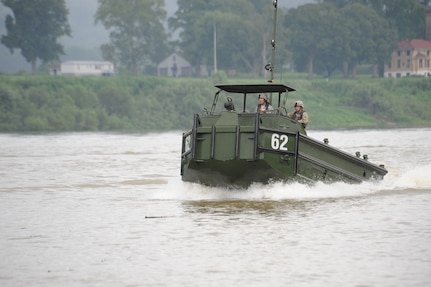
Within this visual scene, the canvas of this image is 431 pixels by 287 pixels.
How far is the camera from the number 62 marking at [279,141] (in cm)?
2552

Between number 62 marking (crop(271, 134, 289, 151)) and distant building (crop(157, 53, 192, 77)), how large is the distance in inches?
5616

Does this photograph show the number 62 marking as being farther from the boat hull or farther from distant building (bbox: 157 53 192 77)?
distant building (bbox: 157 53 192 77)

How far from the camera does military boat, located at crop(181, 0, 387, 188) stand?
25328 mm

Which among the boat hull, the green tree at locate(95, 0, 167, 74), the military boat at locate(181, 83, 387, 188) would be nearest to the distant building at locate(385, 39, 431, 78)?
the green tree at locate(95, 0, 167, 74)

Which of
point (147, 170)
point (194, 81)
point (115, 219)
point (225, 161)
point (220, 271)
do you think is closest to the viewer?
point (220, 271)

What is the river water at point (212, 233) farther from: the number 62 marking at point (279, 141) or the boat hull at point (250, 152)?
the number 62 marking at point (279, 141)

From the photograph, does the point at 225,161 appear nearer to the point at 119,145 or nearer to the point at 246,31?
the point at 119,145

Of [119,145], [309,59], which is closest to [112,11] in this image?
[309,59]

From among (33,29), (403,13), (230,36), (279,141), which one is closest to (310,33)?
(230,36)

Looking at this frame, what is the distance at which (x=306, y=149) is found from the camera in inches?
1033

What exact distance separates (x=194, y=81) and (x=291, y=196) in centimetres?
9067

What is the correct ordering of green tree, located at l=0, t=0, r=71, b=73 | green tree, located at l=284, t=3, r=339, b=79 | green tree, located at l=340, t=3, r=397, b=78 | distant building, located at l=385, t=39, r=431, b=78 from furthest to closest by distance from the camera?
distant building, located at l=385, t=39, r=431, b=78 → green tree, located at l=0, t=0, r=71, b=73 → green tree, located at l=284, t=3, r=339, b=79 → green tree, located at l=340, t=3, r=397, b=78

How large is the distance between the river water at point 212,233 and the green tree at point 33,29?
11961cm

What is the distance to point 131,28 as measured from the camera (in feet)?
569
